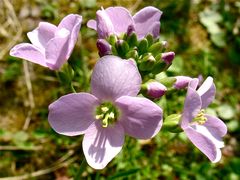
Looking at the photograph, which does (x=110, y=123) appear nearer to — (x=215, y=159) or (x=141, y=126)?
(x=141, y=126)

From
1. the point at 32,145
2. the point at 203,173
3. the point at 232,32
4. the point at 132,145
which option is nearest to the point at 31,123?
the point at 32,145

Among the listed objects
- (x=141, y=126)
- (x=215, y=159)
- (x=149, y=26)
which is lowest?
(x=215, y=159)

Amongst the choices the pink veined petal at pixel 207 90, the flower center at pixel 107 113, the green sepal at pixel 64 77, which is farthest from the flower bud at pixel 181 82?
the green sepal at pixel 64 77

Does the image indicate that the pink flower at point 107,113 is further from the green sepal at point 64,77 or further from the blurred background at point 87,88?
the blurred background at point 87,88

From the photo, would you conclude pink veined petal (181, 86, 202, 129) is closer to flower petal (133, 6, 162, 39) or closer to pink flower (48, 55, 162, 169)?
pink flower (48, 55, 162, 169)

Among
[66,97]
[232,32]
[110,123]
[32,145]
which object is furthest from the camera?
[232,32]

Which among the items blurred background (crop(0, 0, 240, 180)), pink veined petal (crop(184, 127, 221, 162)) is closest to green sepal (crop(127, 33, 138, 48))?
pink veined petal (crop(184, 127, 221, 162))
